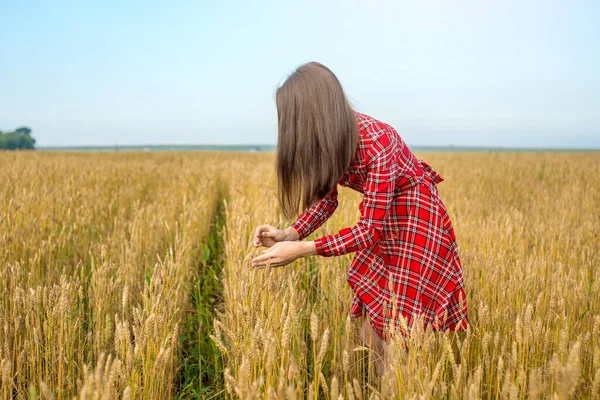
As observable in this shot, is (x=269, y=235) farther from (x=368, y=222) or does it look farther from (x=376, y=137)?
(x=376, y=137)

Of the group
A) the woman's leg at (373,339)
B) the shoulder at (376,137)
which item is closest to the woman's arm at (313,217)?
the shoulder at (376,137)

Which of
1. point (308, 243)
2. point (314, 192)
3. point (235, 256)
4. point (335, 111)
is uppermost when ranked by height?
point (335, 111)

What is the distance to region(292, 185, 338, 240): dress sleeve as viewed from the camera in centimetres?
194

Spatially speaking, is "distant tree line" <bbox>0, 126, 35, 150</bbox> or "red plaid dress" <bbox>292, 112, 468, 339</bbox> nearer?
"red plaid dress" <bbox>292, 112, 468, 339</bbox>

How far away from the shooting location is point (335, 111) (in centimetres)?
159

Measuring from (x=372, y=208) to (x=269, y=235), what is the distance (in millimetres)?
481

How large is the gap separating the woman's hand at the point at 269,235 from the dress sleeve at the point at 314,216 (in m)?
0.03

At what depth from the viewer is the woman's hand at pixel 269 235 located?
181cm

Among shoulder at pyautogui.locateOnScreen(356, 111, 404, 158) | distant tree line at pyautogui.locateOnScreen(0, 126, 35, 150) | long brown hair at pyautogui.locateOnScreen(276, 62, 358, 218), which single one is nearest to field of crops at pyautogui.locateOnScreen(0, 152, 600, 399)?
long brown hair at pyautogui.locateOnScreen(276, 62, 358, 218)

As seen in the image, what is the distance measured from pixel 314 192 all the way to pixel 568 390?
3.39 ft

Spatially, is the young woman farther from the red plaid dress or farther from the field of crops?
the field of crops

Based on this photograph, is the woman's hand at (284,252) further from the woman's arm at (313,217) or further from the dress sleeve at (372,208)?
the woman's arm at (313,217)

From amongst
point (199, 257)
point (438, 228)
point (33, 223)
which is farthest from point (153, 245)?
point (438, 228)

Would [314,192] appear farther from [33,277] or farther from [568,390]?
[33,277]
